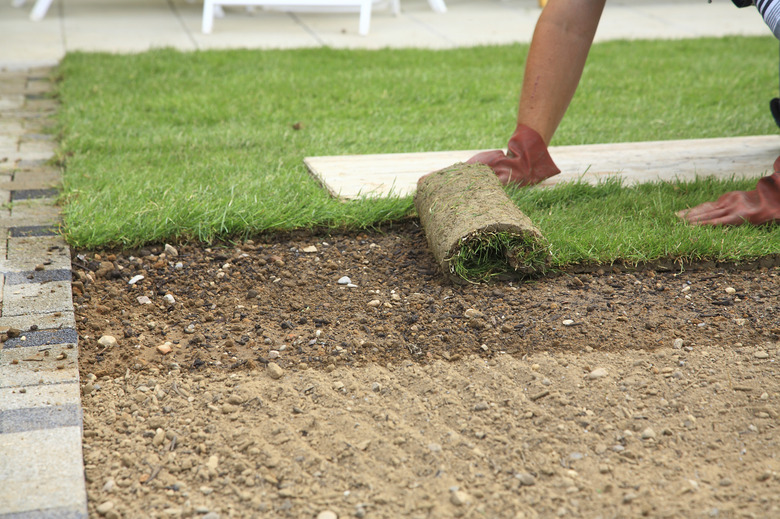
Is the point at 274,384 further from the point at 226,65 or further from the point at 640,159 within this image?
the point at 226,65

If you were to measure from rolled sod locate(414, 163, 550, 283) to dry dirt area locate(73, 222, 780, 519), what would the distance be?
0.27ft

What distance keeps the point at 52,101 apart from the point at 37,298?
2851mm

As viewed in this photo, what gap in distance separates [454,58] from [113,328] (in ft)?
14.1

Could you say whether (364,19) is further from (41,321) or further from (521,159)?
(41,321)

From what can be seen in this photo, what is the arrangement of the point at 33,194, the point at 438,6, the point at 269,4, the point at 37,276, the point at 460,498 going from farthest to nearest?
the point at 438,6 < the point at 269,4 < the point at 33,194 < the point at 37,276 < the point at 460,498

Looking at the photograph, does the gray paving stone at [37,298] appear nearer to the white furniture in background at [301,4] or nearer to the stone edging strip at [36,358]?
the stone edging strip at [36,358]

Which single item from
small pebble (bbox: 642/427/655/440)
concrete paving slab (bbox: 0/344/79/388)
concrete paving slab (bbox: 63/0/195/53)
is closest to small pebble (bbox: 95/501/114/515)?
concrete paving slab (bbox: 0/344/79/388)

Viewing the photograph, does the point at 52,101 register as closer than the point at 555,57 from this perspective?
No

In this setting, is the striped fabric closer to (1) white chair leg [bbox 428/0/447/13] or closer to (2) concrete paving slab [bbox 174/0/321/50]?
(2) concrete paving slab [bbox 174/0/321/50]

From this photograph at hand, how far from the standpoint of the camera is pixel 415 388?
198 centimetres

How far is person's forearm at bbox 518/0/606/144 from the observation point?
3.03 metres

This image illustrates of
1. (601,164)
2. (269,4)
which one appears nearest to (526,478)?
(601,164)

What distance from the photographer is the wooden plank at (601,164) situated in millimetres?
3242

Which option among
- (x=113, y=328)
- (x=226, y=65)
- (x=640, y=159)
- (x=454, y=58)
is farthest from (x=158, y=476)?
(x=454, y=58)
